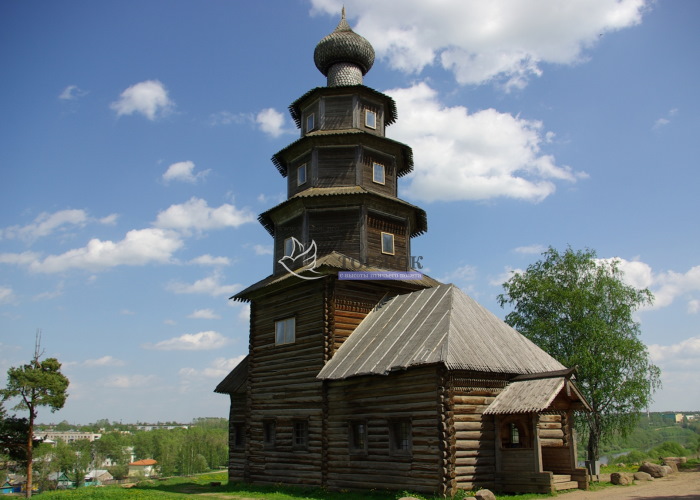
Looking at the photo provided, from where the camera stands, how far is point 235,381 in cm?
2614

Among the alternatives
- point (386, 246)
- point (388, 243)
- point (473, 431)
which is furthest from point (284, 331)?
point (473, 431)

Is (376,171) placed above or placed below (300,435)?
above

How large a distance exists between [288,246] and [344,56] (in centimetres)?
950

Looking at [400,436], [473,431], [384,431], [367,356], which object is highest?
[367,356]

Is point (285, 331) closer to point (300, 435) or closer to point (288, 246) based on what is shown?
point (288, 246)

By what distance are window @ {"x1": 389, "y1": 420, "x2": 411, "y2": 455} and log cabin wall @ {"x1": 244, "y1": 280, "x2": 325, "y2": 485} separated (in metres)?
3.33

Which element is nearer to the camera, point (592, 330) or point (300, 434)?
point (300, 434)

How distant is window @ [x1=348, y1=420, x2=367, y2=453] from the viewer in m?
18.5

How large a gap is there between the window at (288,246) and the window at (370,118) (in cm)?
629

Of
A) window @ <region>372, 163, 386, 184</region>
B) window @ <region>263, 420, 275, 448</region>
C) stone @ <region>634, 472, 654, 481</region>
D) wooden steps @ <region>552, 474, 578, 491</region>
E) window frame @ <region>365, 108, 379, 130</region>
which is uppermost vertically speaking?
window frame @ <region>365, 108, 379, 130</region>

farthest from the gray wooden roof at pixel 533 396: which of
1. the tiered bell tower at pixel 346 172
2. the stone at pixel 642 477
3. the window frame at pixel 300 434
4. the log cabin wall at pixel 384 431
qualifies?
the tiered bell tower at pixel 346 172

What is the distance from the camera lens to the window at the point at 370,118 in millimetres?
25281

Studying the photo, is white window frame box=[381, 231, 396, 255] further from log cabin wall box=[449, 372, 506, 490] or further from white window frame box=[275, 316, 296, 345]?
log cabin wall box=[449, 372, 506, 490]

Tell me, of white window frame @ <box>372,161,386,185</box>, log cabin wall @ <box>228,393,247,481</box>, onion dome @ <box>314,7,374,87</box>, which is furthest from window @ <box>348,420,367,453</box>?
onion dome @ <box>314,7,374,87</box>
